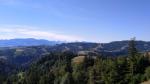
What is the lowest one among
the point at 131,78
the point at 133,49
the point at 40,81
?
the point at 40,81

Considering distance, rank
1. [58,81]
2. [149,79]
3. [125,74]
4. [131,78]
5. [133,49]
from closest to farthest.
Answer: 1. [149,79]
2. [131,78]
3. [125,74]
4. [133,49]
5. [58,81]

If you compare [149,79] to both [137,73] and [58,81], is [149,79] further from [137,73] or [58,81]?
[58,81]

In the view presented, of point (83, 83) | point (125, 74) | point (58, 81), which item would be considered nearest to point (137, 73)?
point (125, 74)

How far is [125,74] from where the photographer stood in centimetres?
13100

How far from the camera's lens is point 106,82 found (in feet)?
436

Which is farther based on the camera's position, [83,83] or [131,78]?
[83,83]

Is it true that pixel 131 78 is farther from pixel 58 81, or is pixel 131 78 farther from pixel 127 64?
pixel 58 81

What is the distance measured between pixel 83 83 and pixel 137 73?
177 ft

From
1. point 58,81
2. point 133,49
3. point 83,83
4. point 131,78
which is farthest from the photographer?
point 58,81

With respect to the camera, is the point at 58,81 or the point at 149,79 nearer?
the point at 149,79

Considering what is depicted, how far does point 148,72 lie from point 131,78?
761cm

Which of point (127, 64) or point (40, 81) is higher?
point (127, 64)

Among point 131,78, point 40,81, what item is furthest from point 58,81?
point 131,78

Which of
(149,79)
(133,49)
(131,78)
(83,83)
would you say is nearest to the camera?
(149,79)
